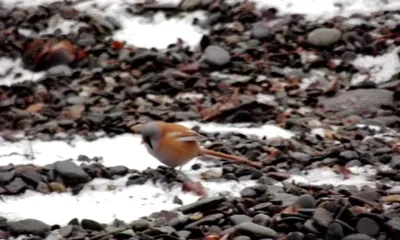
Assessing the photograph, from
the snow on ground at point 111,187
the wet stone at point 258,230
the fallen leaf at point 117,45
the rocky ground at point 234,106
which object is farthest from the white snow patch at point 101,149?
the fallen leaf at point 117,45

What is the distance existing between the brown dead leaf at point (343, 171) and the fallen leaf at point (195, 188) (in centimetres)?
94

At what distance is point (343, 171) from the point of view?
597 cm

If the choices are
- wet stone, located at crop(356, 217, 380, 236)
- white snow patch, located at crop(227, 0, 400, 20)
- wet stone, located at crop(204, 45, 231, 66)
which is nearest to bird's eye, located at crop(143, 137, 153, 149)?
wet stone, located at crop(356, 217, 380, 236)

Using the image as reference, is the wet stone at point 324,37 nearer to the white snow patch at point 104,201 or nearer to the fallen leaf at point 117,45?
the fallen leaf at point 117,45

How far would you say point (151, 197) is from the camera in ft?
18.3

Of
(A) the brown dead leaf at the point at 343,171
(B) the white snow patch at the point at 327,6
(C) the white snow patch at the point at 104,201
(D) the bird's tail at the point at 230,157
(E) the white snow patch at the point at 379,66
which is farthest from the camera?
(B) the white snow patch at the point at 327,6

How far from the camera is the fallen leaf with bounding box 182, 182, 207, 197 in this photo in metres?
5.59

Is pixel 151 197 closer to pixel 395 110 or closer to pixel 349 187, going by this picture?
pixel 349 187

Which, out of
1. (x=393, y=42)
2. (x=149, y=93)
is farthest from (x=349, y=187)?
(x=393, y=42)

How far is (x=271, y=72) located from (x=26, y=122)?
7.61 ft


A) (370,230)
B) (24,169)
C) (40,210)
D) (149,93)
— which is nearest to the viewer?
(370,230)

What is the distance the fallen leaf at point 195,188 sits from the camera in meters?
5.59

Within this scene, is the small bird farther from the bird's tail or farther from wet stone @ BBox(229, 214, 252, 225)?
wet stone @ BBox(229, 214, 252, 225)

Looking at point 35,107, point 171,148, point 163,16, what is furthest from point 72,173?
point 163,16
